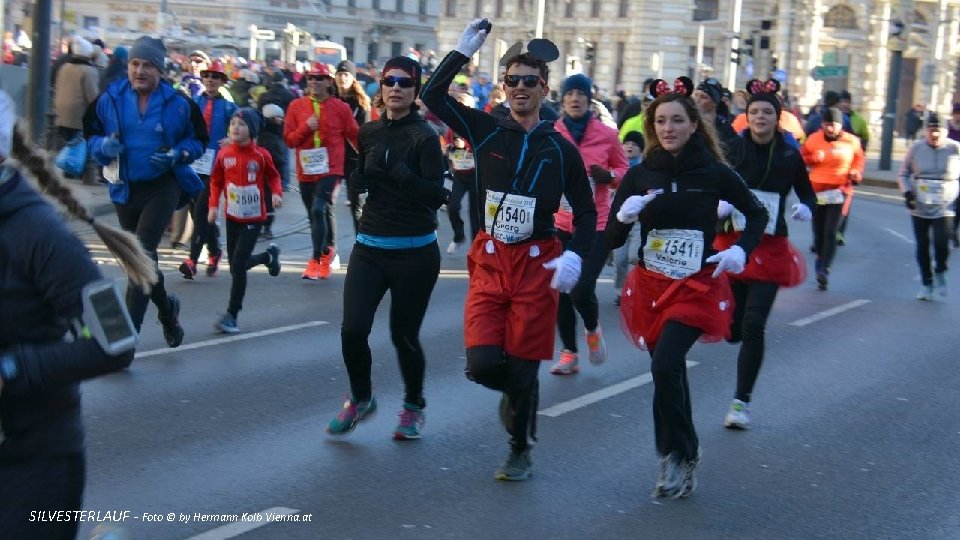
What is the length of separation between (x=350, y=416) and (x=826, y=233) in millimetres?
8784

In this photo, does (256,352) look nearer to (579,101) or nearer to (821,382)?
(579,101)

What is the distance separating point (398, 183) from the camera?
22.9 ft

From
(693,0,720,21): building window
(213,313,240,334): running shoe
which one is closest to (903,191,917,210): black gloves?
(213,313,240,334): running shoe

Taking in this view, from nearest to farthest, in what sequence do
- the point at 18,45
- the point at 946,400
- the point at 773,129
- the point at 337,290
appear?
1. the point at 773,129
2. the point at 946,400
3. the point at 337,290
4. the point at 18,45

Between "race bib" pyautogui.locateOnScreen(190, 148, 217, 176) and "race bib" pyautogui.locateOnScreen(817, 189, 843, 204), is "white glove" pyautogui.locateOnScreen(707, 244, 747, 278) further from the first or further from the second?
"race bib" pyautogui.locateOnScreen(817, 189, 843, 204)

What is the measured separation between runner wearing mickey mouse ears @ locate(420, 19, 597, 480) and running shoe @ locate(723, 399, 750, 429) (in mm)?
1827

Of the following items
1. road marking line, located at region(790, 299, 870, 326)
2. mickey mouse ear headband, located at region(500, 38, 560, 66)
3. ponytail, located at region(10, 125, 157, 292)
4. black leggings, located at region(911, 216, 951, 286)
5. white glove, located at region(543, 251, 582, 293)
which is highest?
mickey mouse ear headband, located at region(500, 38, 560, 66)

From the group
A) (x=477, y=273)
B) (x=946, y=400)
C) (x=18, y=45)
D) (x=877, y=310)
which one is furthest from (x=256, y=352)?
(x=18, y=45)

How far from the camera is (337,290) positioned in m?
12.8

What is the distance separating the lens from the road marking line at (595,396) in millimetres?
8289

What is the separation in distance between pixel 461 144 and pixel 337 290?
3.28 m

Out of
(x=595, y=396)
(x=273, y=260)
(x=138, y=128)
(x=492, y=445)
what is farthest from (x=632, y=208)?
(x=273, y=260)

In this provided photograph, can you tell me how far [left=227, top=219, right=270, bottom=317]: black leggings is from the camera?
405 inches

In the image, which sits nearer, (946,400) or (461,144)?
(946,400)
